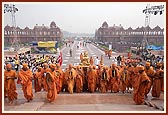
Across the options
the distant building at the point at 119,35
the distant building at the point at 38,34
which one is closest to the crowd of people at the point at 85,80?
the distant building at the point at 38,34

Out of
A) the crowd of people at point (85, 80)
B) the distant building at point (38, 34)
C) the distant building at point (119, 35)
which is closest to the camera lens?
the crowd of people at point (85, 80)

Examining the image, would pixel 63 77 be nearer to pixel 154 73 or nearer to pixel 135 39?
pixel 154 73

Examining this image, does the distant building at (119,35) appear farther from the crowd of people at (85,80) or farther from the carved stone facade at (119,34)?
the crowd of people at (85,80)

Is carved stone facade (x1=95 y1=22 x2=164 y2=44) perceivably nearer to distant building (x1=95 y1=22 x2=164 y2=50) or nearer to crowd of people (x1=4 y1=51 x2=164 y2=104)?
distant building (x1=95 y1=22 x2=164 y2=50)

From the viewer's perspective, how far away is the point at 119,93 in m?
8.87

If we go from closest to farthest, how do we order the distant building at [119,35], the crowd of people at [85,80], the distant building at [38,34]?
1. the crowd of people at [85,80]
2. the distant building at [38,34]
3. the distant building at [119,35]

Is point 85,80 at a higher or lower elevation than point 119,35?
lower

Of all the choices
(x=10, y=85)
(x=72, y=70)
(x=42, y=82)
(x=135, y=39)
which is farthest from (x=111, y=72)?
(x=135, y=39)

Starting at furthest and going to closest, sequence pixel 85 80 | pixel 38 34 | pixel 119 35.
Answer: pixel 119 35 → pixel 38 34 → pixel 85 80

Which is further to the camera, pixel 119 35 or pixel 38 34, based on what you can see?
pixel 119 35

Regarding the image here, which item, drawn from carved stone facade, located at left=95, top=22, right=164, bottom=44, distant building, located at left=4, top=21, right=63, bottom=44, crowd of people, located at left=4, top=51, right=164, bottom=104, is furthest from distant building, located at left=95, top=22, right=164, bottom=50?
crowd of people, located at left=4, top=51, right=164, bottom=104

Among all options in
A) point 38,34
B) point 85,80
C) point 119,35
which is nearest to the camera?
point 85,80

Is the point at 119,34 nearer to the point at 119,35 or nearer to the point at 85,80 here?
the point at 119,35

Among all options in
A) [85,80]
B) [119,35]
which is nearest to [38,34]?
[119,35]
